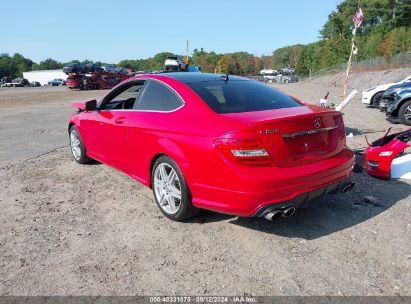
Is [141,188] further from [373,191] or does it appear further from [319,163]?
[373,191]

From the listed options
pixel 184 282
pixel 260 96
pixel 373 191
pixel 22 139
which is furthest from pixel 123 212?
pixel 22 139

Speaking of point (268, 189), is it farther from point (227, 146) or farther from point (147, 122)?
point (147, 122)

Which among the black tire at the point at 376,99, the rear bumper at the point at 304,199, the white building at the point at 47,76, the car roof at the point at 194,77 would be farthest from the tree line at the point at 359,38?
the white building at the point at 47,76

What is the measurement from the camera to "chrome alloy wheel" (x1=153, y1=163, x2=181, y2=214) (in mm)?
4117

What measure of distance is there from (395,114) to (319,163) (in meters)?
8.27

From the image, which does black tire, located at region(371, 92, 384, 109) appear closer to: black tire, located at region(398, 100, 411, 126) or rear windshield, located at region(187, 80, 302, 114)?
black tire, located at region(398, 100, 411, 126)

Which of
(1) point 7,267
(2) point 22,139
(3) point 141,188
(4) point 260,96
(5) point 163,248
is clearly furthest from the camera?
(2) point 22,139

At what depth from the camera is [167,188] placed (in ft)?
13.8

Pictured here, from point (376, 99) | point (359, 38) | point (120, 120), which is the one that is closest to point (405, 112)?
point (376, 99)

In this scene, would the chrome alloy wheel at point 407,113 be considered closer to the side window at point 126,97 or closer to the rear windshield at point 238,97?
the rear windshield at point 238,97

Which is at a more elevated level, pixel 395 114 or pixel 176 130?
pixel 176 130

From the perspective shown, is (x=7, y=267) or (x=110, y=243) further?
(x=110, y=243)

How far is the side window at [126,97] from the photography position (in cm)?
503

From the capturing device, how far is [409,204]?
4.51m
